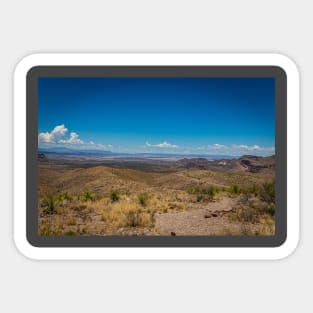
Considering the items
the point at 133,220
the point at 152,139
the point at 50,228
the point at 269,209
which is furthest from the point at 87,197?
the point at 269,209

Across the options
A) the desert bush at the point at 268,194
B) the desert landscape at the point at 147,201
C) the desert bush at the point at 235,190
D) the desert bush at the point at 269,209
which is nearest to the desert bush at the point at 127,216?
the desert landscape at the point at 147,201

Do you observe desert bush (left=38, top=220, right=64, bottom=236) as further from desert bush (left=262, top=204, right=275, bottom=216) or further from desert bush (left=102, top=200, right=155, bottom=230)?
desert bush (left=262, top=204, right=275, bottom=216)

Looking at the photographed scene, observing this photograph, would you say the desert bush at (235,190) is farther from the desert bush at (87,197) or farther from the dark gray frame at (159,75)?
the dark gray frame at (159,75)

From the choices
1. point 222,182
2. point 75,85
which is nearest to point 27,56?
point 75,85

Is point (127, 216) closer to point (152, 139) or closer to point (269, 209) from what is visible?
point (152, 139)

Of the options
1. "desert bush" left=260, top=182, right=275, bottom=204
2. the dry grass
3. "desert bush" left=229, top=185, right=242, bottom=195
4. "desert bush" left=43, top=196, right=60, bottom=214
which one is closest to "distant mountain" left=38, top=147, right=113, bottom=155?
the dry grass

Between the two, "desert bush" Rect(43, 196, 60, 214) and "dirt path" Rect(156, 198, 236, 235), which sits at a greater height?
"desert bush" Rect(43, 196, 60, 214)
